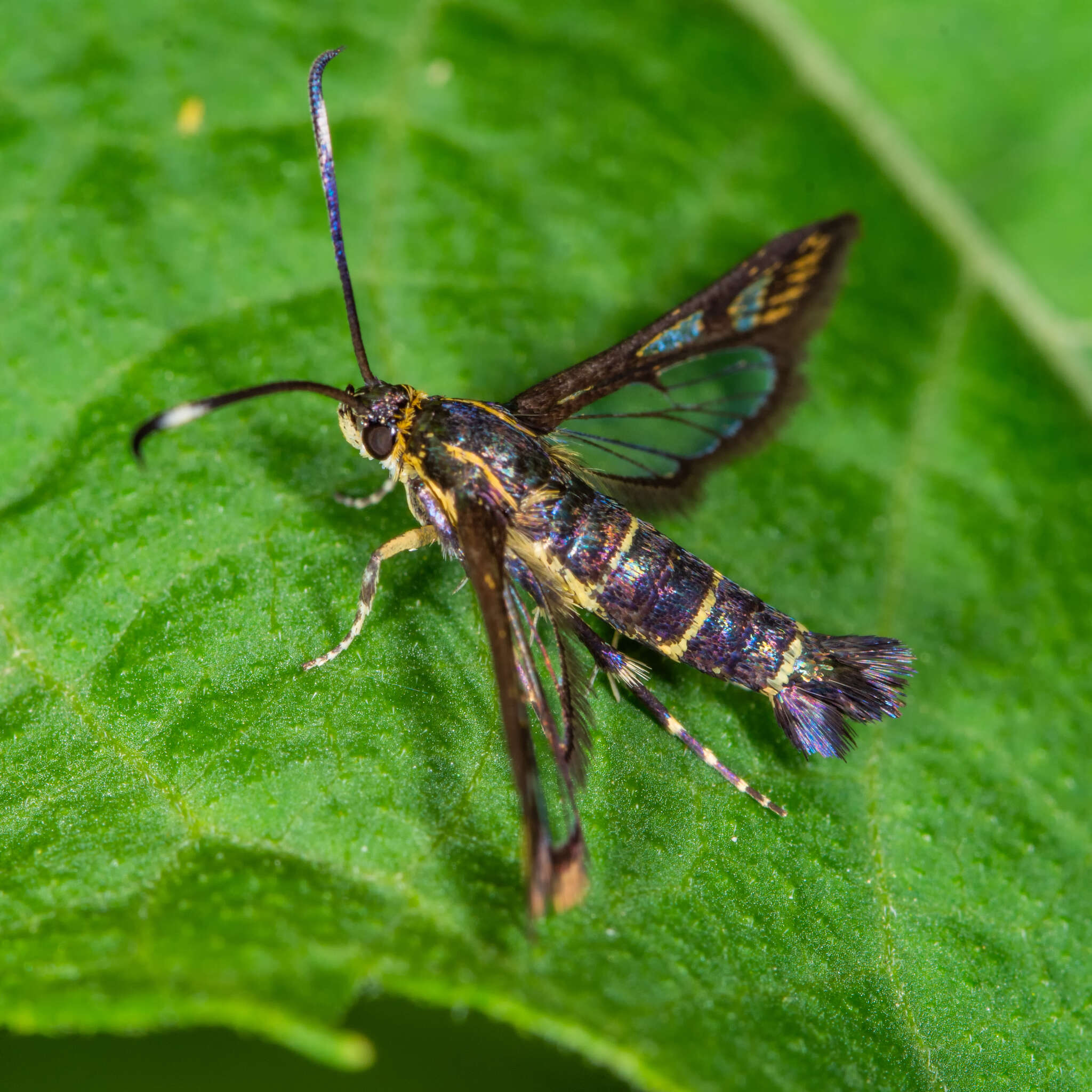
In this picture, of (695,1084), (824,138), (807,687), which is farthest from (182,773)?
(824,138)

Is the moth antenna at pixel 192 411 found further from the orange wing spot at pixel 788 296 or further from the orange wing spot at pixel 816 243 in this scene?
the orange wing spot at pixel 816 243

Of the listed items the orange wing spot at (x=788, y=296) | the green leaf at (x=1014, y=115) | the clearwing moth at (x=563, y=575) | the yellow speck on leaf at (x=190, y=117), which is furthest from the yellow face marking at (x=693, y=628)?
the yellow speck on leaf at (x=190, y=117)

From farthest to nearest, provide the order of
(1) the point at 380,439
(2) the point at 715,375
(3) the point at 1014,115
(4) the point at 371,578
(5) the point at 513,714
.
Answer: (3) the point at 1014,115
(2) the point at 715,375
(1) the point at 380,439
(4) the point at 371,578
(5) the point at 513,714

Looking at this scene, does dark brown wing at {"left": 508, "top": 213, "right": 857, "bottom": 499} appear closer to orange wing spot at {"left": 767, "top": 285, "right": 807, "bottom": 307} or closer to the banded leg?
orange wing spot at {"left": 767, "top": 285, "right": 807, "bottom": 307}

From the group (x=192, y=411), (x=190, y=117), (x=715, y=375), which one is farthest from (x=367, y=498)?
(x=190, y=117)

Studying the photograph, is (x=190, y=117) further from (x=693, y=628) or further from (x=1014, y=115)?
(x=1014, y=115)

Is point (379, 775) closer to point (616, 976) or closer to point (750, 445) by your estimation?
point (616, 976)

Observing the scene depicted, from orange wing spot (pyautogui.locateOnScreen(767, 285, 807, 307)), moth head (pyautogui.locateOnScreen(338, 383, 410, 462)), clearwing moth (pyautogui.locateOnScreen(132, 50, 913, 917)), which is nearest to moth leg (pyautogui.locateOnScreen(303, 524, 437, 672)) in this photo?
clearwing moth (pyautogui.locateOnScreen(132, 50, 913, 917))
